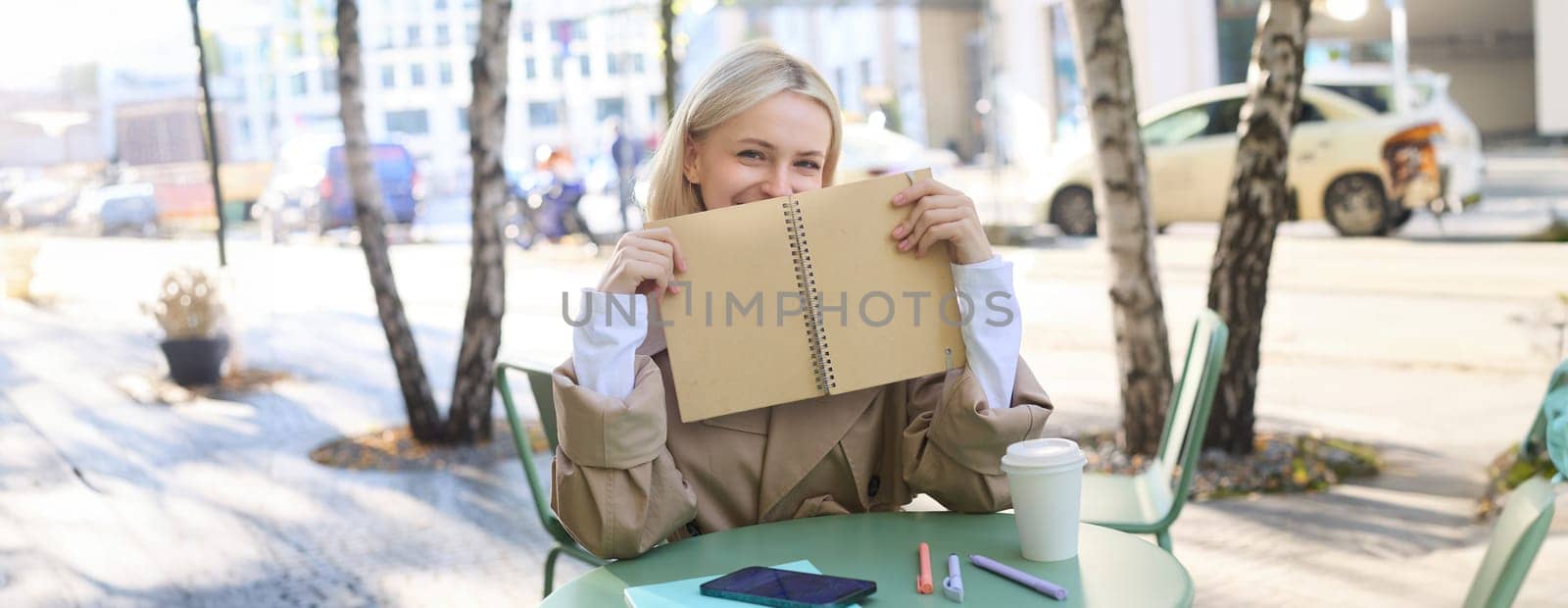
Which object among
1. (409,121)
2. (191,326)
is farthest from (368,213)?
(409,121)

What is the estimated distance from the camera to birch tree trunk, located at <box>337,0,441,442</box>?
6.05 m

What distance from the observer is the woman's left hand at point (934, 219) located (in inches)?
73.3

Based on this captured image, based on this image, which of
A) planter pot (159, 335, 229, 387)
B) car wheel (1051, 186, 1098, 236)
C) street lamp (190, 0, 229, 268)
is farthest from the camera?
car wheel (1051, 186, 1098, 236)

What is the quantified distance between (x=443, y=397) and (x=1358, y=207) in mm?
8211

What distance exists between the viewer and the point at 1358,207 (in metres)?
12.1

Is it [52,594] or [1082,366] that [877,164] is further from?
[52,594]

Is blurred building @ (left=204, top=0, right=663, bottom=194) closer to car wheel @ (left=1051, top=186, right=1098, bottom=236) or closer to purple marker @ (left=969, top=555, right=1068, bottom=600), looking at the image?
car wheel @ (left=1051, top=186, right=1098, bottom=236)

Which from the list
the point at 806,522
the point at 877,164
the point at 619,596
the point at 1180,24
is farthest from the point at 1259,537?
the point at 1180,24

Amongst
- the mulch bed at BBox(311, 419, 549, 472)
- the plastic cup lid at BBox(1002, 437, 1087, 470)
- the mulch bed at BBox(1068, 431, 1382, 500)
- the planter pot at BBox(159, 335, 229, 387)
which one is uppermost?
the plastic cup lid at BBox(1002, 437, 1087, 470)

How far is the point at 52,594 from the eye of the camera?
4.39m

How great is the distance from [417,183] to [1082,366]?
1435 centimetres

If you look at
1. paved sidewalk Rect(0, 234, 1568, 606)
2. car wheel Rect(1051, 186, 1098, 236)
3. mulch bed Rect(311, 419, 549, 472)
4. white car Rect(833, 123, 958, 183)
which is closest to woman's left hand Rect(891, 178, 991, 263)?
paved sidewalk Rect(0, 234, 1568, 606)

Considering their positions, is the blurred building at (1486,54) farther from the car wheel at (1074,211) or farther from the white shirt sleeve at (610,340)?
the white shirt sleeve at (610,340)

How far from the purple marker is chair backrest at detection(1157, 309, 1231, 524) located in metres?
1.20
